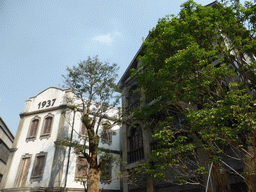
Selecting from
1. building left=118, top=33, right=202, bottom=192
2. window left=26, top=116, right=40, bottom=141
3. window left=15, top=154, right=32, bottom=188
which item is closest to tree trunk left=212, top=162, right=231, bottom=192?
building left=118, top=33, right=202, bottom=192

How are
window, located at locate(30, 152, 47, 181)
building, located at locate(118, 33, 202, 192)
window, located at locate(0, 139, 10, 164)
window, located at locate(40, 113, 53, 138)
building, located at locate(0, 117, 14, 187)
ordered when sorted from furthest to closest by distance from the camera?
window, located at locate(0, 139, 10, 164) → building, located at locate(0, 117, 14, 187) → window, located at locate(40, 113, 53, 138) → window, located at locate(30, 152, 47, 181) → building, located at locate(118, 33, 202, 192)

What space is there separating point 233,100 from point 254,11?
4955mm

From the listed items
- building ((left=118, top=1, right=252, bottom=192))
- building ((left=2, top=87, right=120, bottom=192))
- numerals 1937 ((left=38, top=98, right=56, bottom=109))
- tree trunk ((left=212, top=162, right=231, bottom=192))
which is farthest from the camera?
numerals 1937 ((left=38, top=98, right=56, bottom=109))

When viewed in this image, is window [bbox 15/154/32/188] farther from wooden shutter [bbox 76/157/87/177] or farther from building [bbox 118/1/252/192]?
building [bbox 118/1/252/192]

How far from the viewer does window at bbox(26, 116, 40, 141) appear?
18.0 m

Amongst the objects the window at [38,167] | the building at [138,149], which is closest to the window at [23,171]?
the window at [38,167]

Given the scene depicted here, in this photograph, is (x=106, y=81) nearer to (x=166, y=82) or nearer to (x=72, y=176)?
(x=166, y=82)

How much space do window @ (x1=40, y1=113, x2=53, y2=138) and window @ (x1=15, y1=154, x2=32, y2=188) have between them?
2.22 m

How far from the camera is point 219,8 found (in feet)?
28.9

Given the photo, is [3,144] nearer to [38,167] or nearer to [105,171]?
[38,167]

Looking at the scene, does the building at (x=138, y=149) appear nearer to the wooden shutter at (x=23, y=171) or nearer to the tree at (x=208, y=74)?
the tree at (x=208, y=74)

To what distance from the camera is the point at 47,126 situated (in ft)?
59.3

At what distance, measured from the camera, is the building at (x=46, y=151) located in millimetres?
15508

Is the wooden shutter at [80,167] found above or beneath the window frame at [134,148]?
A: beneath
